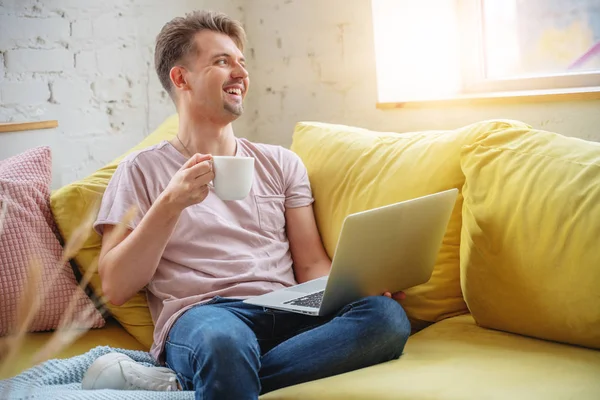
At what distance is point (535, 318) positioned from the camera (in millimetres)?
1466

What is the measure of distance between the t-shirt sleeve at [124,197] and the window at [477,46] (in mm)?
1080

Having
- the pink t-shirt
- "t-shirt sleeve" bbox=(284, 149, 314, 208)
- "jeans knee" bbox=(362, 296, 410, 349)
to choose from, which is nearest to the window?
"t-shirt sleeve" bbox=(284, 149, 314, 208)

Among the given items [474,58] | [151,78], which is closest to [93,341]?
[151,78]

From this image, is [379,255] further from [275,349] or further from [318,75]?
[318,75]

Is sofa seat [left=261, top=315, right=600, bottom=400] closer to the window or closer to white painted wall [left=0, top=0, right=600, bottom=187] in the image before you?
white painted wall [left=0, top=0, right=600, bottom=187]

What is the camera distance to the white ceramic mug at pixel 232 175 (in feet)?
4.66

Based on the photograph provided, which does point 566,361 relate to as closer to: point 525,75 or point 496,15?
point 525,75

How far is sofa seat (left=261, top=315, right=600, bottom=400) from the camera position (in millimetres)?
1236

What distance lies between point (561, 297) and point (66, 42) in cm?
169

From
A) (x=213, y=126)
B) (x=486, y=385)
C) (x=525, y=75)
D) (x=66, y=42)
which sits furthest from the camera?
(x=525, y=75)

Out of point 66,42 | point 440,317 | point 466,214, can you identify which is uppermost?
point 66,42

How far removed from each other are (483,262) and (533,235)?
0.43 feet

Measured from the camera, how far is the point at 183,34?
1.88 meters

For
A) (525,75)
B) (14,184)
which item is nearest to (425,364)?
(14,184)
